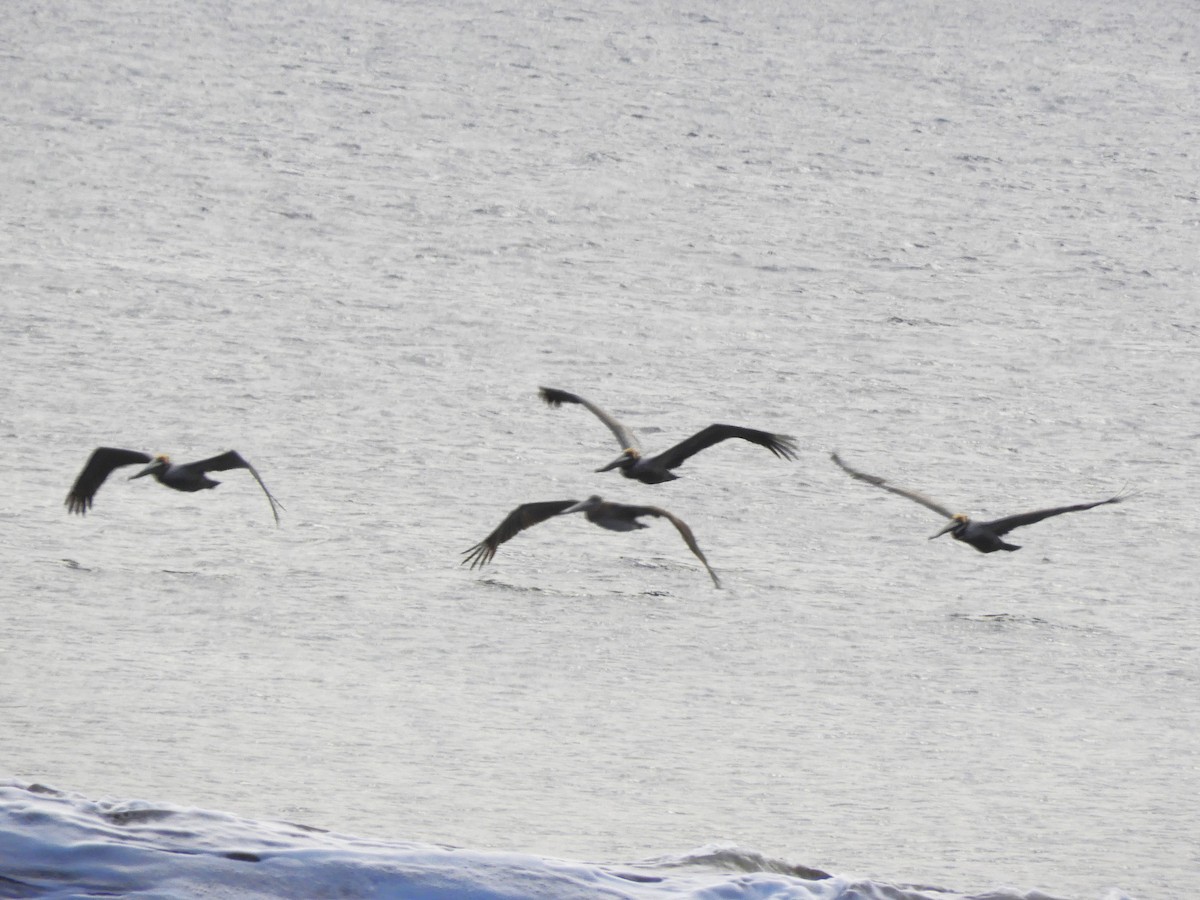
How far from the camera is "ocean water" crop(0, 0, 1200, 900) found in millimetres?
9188

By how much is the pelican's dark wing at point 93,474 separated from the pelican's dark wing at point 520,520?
6.04 feet

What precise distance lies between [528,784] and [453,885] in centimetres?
83

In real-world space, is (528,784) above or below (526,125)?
below

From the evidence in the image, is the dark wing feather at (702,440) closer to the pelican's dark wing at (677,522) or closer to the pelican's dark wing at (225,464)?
the pelican's dark wing at (677,522)

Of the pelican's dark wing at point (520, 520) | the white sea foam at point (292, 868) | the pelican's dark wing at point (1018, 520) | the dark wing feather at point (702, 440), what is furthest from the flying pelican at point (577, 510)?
the white sea foam at point (292, 868)

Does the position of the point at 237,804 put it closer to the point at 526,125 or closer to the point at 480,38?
the point at 526,125

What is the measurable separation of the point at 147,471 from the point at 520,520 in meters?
1.76

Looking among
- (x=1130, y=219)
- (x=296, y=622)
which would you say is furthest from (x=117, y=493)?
(x=1130, y=219)

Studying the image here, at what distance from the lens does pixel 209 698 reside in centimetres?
1012

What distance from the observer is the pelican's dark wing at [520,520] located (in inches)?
427

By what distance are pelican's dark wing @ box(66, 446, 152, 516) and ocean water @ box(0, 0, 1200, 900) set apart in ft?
0.88

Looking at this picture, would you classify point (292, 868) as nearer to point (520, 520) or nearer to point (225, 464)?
point (225, 464)

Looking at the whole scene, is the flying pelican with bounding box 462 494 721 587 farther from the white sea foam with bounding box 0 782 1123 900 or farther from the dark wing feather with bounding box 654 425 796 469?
the white sea foam with bounding box 0 782 1123 900

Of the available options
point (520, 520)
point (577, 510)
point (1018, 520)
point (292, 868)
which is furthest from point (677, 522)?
point (292, 868)
